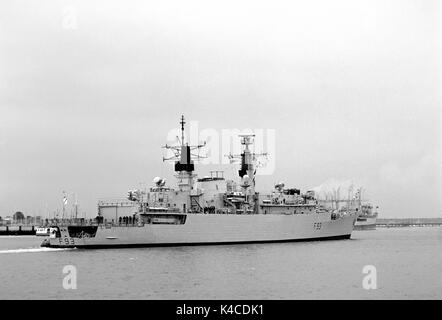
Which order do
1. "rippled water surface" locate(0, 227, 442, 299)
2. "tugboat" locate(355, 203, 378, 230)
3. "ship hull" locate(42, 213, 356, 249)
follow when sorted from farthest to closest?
"tugboat" locate(355, 203, 378, 230) < "ship hull" locate(42, 213, 356, 249) < "rippled water surface" locate(0, 227, 442, 299)

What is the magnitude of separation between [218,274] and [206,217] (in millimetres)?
18881

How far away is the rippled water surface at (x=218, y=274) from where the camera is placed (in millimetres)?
26094

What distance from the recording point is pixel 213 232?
51.0 meters

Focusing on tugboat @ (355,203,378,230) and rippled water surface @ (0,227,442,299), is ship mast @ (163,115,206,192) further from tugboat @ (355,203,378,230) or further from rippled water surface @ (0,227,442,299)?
tugboat @ (355,203,378,230)

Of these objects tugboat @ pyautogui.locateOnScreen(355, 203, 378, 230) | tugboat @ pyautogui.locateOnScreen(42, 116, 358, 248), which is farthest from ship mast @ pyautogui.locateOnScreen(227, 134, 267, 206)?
tugboat @ pyautogui.locateOnScreen(355, 203, 378, 230)

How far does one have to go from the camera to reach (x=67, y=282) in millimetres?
28906

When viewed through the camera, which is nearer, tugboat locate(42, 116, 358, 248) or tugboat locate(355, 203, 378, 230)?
tugboat locate(42, 116, 358, 248)

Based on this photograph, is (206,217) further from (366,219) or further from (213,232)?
(366,219)

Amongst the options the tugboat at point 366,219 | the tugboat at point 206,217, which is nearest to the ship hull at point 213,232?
the tugboat at point 206,217

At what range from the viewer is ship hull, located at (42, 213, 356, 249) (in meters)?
47.7

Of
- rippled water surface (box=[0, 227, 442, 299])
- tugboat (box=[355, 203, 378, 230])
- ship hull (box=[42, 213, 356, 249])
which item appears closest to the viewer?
rippled water surface (box=[0, 227, 442, 299])
